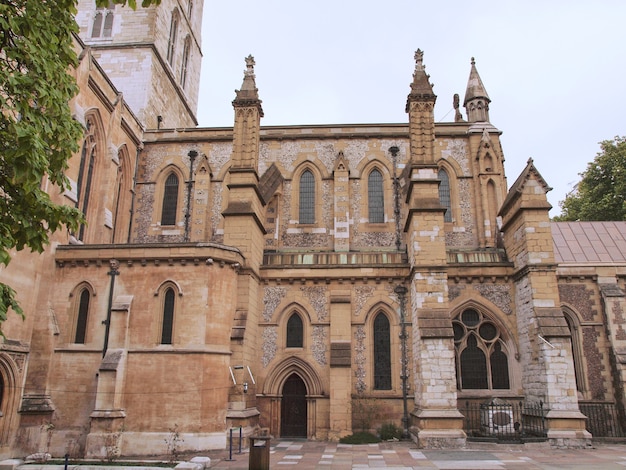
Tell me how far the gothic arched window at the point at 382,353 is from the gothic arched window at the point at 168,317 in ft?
22.6

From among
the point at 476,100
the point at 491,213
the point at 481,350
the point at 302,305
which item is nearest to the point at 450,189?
the point at 491,213

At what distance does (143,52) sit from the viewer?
28594 mm

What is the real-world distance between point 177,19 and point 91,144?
1633cm

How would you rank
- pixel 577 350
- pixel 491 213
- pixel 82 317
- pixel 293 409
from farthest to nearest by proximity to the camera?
pixel 491 213 < pixel 577 350 < pixel 293 409 < pixel 82 317

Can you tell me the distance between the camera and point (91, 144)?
21062 mm

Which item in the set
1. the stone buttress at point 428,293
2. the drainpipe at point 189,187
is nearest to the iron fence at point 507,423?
the stone buttress at point 428,293

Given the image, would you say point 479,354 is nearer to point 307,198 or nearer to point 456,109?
point 307,198

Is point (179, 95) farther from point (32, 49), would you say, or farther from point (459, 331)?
point (32, 49)

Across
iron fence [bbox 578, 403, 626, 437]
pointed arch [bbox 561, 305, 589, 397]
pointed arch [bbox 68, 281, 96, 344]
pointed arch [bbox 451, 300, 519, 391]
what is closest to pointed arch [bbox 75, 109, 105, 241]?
pointed arch [bbox 68, 281, 96, 344]

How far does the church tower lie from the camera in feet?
92.2

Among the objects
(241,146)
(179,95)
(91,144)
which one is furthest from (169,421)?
(179,95)

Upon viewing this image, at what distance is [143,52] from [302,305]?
62.6 ft

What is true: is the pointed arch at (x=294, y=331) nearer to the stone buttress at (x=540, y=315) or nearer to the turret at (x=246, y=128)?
the turret at (x=246, y=128)

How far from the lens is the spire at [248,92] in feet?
61.8
